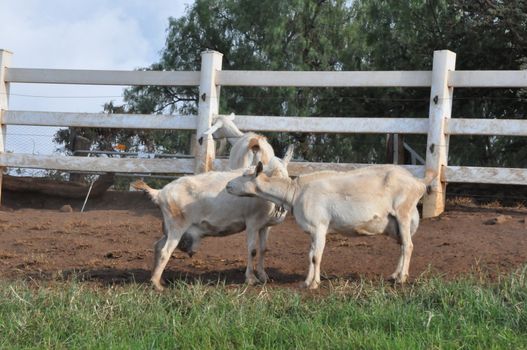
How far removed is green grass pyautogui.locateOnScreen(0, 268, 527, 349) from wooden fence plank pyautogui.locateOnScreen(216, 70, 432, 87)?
4.38m

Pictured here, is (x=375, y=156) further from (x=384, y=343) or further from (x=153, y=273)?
(x=384, y=343)

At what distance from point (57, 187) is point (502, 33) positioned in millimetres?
9178

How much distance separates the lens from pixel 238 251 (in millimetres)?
10031

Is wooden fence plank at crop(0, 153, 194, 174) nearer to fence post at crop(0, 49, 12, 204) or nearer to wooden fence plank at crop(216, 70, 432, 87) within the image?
fence post at crop(0, 49, 12, 204)

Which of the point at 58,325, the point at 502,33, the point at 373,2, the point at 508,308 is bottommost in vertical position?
the point at 58,325

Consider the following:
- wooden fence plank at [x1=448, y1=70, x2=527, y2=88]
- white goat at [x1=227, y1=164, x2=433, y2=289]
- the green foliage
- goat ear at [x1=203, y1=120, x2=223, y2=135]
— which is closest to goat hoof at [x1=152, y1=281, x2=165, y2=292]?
white goat at [x1=227, y1=164, x2=433, y2=289]

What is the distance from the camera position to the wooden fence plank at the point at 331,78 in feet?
37.3

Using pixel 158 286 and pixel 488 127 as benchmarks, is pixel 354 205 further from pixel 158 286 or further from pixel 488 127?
pixel 488 127

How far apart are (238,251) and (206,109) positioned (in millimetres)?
2854

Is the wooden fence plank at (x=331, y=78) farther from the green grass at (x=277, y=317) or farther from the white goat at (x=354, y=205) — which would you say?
the green grass at (x=277, y=317)

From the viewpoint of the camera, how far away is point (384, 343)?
5891mm

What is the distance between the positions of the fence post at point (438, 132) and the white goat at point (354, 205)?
2511mm

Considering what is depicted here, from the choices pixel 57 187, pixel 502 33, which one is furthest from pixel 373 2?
pixel 57 187

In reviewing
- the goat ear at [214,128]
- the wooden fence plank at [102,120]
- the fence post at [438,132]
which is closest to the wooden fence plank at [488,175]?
the fence post at [438,132]
